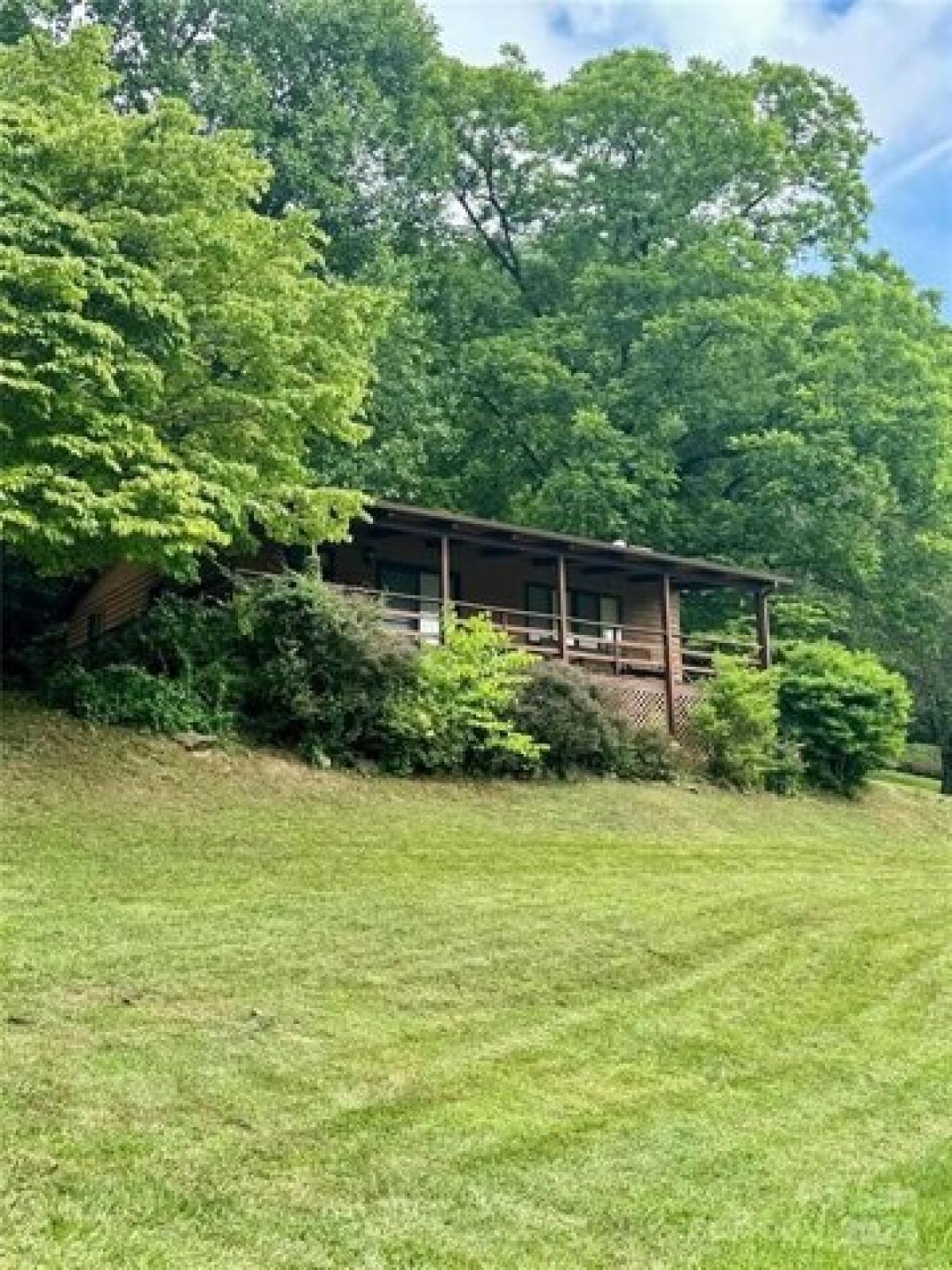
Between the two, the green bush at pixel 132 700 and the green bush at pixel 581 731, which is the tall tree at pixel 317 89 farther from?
the green bush at pixel 132 700

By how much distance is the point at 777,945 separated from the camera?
1151 cm

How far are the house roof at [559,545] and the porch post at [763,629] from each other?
256 millimetres

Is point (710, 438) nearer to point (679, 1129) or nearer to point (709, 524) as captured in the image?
point (709, 524)

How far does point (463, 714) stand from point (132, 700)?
465cm

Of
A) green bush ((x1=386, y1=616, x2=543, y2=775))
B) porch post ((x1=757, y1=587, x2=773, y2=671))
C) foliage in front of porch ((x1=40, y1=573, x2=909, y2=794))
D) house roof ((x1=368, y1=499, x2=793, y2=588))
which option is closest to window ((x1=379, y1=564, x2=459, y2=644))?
house roof ((x1=368, y1=499, x2=793, y2=588))

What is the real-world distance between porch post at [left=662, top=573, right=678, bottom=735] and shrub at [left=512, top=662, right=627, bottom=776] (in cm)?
324

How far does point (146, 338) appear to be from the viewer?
15.8 meters

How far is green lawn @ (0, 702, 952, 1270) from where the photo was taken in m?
5.18

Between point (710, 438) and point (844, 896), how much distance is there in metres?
20.2

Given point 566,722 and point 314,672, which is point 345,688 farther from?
point 566,722

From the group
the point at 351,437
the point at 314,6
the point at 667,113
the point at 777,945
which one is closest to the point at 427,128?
the point at 314,6

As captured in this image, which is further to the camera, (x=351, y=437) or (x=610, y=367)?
(x=610, y=367)

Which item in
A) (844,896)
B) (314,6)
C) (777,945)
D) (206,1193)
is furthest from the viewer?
(314,6)

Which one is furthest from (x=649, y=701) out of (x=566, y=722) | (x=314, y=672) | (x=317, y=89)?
(x=317, y=89)
